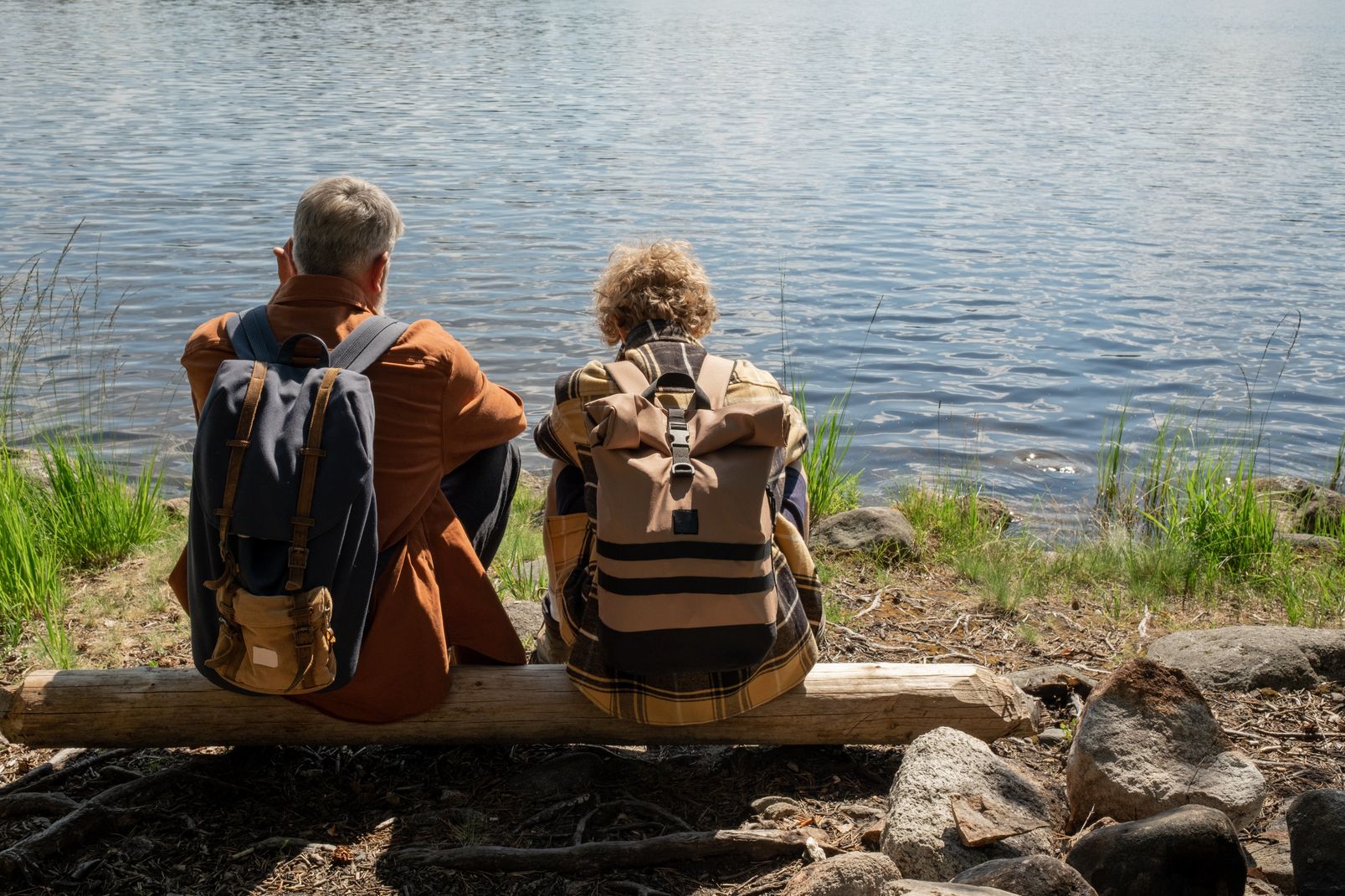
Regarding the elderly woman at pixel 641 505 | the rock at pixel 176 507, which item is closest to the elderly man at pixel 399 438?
the elderly woman at pixel 641 505

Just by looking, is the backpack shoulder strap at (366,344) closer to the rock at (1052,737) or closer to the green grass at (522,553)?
the green grass at (522,553)

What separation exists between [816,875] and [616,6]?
167 ft

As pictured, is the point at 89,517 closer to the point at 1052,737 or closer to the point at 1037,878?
the point at 1052,737

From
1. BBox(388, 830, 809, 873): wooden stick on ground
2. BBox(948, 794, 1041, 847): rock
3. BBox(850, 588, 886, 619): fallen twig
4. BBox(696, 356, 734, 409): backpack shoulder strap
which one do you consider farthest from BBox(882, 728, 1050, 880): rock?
BBox(850, 588, 886, 619): fallen twig

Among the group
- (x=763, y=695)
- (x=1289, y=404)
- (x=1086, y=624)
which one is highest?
(x=763, y=695)

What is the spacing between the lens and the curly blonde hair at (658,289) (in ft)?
12.5

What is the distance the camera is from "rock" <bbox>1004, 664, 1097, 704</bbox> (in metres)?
4.16

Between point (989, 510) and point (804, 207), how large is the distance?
31.3 feet

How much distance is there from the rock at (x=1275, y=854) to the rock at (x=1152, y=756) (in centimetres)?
7

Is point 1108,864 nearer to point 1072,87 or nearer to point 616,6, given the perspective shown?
point 1072,87

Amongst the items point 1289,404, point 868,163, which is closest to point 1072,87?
point 868,163

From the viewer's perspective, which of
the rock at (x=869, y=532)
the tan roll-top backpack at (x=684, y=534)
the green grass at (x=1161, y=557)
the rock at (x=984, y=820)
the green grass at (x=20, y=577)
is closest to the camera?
the rock at (x=984, y=820)

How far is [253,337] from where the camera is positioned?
11.2ft

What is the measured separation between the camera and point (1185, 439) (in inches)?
353
